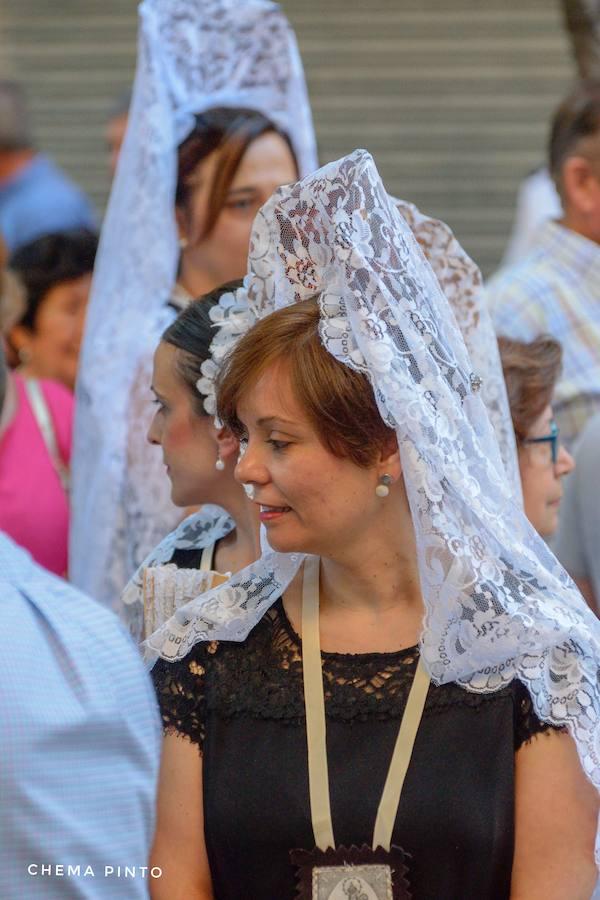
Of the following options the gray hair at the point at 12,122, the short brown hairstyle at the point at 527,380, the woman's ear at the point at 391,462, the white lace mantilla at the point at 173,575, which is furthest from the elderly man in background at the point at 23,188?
the woman's ear at the point at 391,462

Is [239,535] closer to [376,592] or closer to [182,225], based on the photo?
[376,592]

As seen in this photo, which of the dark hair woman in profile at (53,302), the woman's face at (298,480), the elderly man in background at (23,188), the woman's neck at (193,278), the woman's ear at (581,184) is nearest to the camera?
the woman's face at (298,480)

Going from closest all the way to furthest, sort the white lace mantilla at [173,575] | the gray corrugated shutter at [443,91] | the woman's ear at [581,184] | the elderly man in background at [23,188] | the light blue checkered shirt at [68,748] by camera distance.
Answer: the light blue checkered shirt at [68,748], the white lace mantilla at [173,575], the woman's ear at [581,184], the elderly man in background at [23,188], the gray corrugated shutter at [443,91]

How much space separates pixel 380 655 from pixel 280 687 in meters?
0.17

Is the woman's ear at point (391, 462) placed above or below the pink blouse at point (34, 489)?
above

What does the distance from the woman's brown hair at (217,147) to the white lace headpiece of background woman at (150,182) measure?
0.04 m

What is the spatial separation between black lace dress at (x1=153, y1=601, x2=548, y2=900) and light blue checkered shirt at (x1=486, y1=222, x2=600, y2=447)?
1843 millimetres

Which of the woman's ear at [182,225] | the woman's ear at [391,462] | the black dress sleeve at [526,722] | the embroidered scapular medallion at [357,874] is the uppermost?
the woman's ear at [391,462]

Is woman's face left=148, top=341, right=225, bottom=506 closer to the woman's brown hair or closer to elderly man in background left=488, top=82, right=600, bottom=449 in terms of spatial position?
the woman's brown hair

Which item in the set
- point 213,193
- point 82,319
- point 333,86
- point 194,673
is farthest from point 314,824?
point 333,86

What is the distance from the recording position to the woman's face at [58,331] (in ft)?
16.4

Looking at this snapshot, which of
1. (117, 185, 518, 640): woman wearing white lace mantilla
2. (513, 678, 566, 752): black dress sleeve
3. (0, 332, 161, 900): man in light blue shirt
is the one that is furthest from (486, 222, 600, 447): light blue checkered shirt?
(0, 332, 161, 900): man in light blue shirt

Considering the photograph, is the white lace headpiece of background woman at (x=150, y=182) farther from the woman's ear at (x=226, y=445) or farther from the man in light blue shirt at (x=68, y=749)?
the man in light blue shirt at (x=68, y=749)

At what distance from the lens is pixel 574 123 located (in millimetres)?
4719
